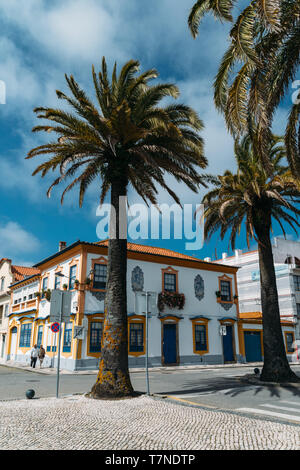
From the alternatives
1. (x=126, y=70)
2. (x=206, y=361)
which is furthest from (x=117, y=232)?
(x=206, y=361)

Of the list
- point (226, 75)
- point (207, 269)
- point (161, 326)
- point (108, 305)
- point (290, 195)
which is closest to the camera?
point (226, 75)

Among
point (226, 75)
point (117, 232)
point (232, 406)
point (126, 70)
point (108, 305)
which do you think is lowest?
point (232, 406)

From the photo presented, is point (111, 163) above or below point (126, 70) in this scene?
below

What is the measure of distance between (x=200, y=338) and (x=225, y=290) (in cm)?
515

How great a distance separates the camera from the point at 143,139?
12.8 m

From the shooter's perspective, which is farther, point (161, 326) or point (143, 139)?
point (161, 326)

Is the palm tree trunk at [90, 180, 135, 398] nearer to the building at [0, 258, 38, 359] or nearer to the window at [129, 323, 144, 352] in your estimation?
the window at [129, 323, 144, 352]

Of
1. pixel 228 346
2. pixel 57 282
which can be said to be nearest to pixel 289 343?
pixel 228 346

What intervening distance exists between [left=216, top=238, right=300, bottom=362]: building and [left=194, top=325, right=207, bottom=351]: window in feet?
13.1

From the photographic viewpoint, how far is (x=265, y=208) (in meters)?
16.2

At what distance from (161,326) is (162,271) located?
4196 millimetres

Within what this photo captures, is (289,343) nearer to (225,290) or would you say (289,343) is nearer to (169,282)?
(225,290)

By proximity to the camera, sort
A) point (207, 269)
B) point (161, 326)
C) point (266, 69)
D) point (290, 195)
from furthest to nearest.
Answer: point (207, 269) → point (161, 326) → point (290, 195) → point (266, 69)
